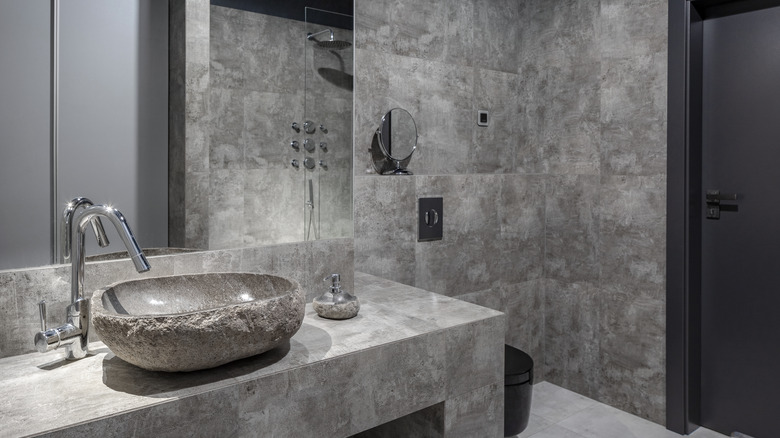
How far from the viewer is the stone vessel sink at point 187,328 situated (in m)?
1.12

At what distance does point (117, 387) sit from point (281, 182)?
86 cm

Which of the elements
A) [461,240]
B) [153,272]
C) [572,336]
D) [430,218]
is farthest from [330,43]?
[572,336]

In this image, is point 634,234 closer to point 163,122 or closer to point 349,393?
point 349,393

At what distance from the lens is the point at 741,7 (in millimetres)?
2299

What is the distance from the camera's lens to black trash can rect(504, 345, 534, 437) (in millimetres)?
2184

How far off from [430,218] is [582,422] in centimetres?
118

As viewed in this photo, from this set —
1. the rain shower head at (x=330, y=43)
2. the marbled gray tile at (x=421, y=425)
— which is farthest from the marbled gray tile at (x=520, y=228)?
the marbled gray tile at (x=421, y=425)

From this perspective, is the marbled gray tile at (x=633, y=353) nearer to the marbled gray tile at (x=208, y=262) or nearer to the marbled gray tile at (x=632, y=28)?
the marbled gray tile at (x=632, y=28)

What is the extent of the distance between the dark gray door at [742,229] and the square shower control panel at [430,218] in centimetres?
116

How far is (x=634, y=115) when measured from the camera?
2.54m

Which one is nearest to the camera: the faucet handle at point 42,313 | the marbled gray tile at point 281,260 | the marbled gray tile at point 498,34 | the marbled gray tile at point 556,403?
the faucet handle at point 42,313

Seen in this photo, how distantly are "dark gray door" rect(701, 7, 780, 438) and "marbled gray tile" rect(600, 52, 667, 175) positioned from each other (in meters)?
0.19

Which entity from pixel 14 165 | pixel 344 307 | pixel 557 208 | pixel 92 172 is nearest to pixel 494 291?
pixel 557 208

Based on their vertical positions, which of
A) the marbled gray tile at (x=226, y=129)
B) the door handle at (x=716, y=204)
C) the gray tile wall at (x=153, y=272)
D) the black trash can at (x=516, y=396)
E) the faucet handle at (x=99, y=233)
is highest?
the marbled gray tile at (x=226, y=129)
